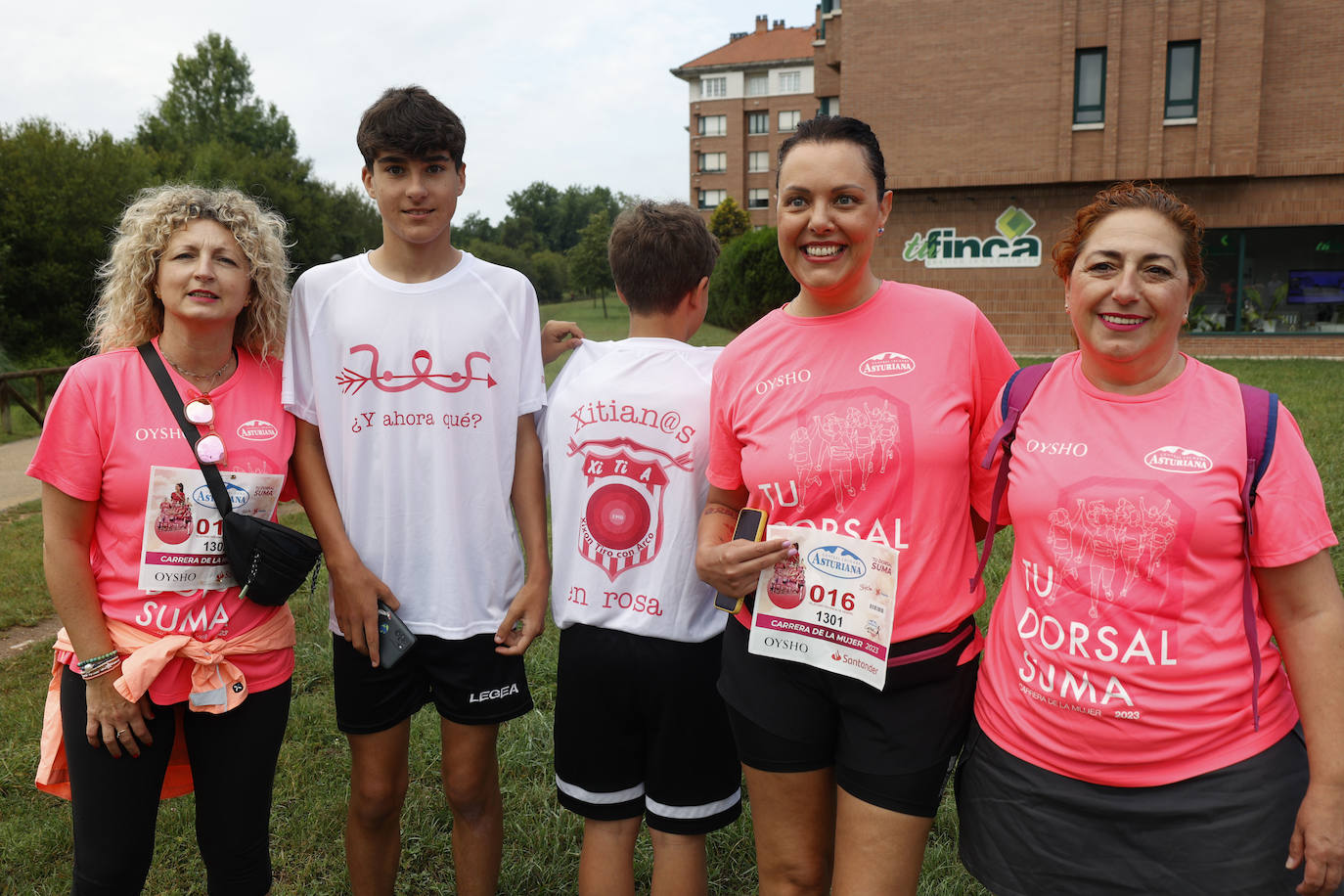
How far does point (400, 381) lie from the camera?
2.63 meters

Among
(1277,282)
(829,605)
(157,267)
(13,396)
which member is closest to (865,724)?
(829,605)

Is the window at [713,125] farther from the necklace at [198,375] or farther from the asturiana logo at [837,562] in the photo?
the asturiana logo at [837,562]

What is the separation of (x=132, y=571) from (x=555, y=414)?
1.18m

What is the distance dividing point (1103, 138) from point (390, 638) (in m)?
22.7

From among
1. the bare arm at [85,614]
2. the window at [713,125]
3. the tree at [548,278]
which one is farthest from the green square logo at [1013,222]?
the window at [713,125]

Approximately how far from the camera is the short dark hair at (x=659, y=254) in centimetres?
263

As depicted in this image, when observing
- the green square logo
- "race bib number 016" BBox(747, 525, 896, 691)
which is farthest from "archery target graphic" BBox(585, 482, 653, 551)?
the green square logo

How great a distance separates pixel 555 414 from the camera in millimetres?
2676

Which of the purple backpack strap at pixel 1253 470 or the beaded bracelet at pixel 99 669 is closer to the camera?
the purple backpack strap at pixel 1253 470

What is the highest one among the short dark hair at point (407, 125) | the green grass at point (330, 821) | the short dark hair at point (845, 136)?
the short dark hair at point (407, 125)

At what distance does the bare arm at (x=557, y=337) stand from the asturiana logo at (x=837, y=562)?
117cm

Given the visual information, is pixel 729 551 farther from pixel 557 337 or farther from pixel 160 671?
pixel 160 671

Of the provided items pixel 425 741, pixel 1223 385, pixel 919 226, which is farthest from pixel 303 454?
pixel 919 226

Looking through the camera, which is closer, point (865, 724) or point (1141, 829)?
point (1141, 829)
